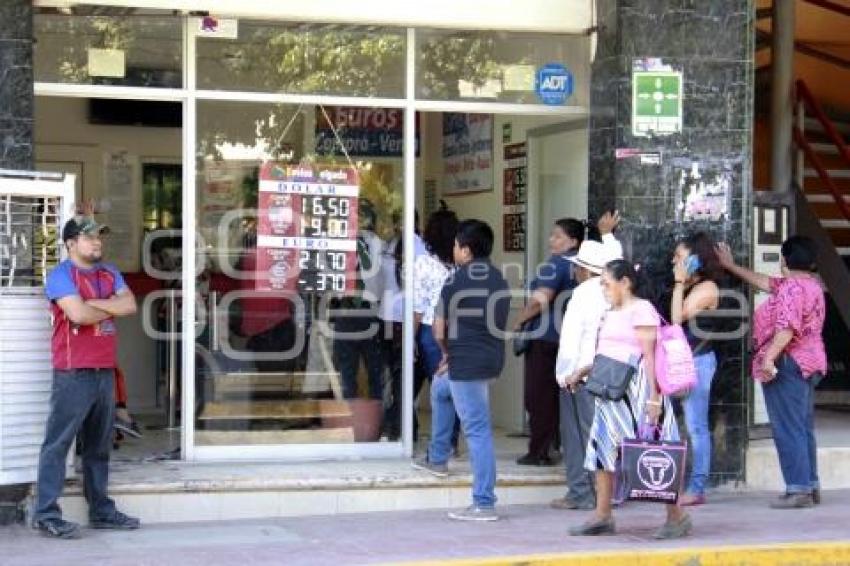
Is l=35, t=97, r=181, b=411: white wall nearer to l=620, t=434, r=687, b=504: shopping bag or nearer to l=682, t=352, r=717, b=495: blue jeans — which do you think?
l=682, t=352, r=717, b=495: blue jeans

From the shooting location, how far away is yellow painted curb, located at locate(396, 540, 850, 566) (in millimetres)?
7047

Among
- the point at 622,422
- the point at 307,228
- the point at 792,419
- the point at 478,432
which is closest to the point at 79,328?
the point at 307,228

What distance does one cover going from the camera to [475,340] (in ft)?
26.0

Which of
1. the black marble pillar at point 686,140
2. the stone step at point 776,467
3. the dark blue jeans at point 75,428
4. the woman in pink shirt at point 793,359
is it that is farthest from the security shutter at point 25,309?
the stone step at point 776,467

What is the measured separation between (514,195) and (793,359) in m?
2.89

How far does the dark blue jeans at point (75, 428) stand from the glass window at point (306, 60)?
240cm

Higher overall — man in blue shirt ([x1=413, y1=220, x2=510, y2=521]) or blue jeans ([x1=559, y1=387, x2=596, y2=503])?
man in blue shirt ([x1=413, y1=220, x2=510, y2=521])

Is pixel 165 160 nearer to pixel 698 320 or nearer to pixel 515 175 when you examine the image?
pixel 515 175

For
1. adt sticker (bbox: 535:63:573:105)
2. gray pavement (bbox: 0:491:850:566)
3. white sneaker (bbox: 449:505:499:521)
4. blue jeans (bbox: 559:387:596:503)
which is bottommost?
gray pavement (bbox: 0:491:850:566)

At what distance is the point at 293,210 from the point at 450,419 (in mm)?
1898

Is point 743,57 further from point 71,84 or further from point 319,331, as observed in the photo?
Result: point 71,84

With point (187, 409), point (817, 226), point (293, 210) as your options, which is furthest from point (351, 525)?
point (817, 226)

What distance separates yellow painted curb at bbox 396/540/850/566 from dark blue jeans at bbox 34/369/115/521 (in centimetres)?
212

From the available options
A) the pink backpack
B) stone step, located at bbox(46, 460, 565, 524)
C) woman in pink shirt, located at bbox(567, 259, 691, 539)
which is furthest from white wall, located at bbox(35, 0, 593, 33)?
stone step, located at bbox(46, 460, 565, 524)
